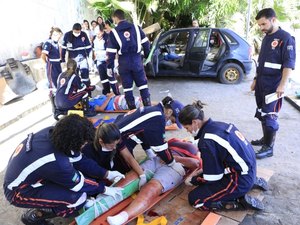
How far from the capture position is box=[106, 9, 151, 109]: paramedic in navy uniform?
A: 15.9ft

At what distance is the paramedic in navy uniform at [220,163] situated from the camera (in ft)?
7.84

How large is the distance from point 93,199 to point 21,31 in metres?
6.27

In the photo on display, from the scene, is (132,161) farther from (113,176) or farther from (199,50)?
(199,50)

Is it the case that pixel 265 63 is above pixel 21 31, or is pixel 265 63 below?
below

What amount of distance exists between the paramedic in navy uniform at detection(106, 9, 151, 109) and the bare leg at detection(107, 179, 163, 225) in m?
2.58

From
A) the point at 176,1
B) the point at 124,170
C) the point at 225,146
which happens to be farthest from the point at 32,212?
the point at 176,1

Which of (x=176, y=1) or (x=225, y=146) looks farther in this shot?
(x=176, y=1)

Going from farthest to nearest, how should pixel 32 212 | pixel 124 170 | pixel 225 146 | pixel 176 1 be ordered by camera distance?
1. pixel 176 1
2. pixel 124 170
3. pixel 32 212
4. pixel 225 146

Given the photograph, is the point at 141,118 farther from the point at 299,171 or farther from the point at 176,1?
the point at 176,1

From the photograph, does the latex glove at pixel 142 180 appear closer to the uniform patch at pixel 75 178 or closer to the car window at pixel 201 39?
the uniform patch at pixel 75 178

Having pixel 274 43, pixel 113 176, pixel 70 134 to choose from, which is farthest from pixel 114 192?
pixel 274 43

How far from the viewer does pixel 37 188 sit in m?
2.37

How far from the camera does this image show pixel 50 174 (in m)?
2.21

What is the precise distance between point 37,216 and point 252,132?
130 inches
